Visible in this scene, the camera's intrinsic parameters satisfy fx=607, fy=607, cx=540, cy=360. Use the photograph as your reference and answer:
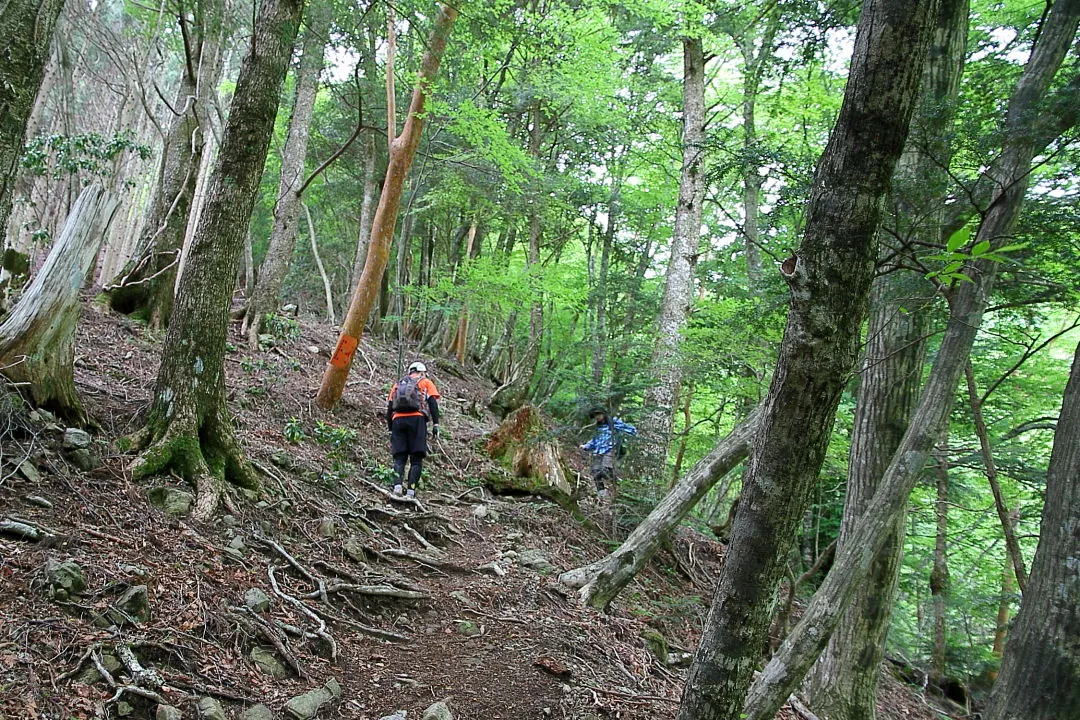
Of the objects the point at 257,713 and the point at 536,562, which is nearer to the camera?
the point at 257,713

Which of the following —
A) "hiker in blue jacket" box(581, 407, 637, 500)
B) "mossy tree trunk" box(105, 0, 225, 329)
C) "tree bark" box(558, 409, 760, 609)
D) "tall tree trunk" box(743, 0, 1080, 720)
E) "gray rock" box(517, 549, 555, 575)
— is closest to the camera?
"tall tree trunk" box(743, 0, 1080, 720)

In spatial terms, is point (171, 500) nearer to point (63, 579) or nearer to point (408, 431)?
point (63, 579)

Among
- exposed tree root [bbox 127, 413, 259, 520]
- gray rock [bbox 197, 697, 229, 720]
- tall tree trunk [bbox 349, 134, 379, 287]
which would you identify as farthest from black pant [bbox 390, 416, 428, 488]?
tall tree trunk [bbox 349, 134, 379, 287]

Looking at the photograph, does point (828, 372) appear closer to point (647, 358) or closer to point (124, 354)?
point (647, 358)

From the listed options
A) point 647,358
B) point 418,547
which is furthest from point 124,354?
point 647,358

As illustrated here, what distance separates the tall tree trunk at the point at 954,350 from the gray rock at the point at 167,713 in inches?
135

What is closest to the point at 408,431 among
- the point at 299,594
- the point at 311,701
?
the point at 299,594

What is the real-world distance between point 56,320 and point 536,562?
198 inches

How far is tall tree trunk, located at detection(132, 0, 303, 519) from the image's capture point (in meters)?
5.03

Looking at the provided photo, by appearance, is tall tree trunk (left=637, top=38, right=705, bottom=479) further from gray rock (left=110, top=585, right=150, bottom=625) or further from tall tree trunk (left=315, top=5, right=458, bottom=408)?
gray rock (left=110, top=585, right=150, bottom=625)

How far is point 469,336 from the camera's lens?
72.4 feet

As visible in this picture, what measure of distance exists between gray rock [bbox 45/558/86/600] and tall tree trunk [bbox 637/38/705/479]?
20.5 ft

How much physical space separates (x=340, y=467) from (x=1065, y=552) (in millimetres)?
6695

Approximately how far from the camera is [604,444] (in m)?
9.39
